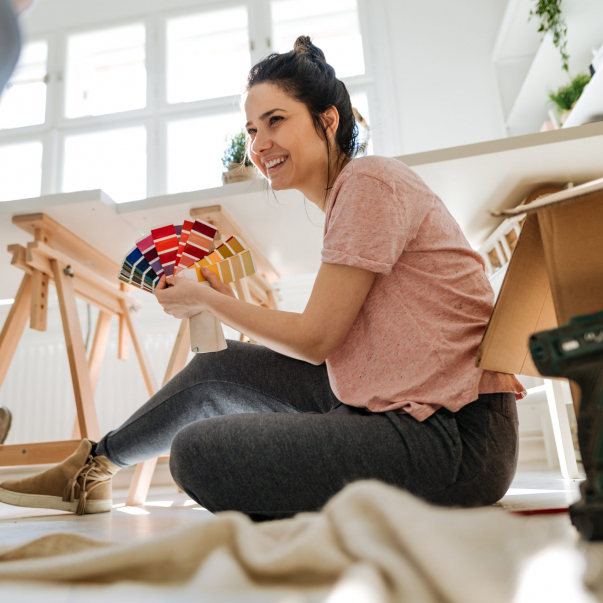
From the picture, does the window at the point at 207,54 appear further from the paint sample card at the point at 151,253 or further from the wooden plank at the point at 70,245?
the paint sample card at the point at 151,253

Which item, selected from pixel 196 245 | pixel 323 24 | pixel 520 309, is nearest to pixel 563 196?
pixel 520 309

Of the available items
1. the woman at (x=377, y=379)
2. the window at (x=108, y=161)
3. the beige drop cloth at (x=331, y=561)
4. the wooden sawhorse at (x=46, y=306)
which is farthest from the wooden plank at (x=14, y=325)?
the window at (x=108, y=161)

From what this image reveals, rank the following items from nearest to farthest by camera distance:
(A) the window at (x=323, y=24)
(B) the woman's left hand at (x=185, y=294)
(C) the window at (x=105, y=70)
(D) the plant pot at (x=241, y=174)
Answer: (B) the woman's left hand at (x=185, y=294) → (D) the plant pot at (x=241, y=174) → (A) the window at (x=323, y=24) → (C) the window at (x=105, y=70)

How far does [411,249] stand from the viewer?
34.9 inches

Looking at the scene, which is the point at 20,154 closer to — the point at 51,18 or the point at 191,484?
the point at 51,18

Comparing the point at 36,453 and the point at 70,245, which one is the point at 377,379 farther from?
the point at 70,245

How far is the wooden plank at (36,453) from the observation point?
1536 millimetres

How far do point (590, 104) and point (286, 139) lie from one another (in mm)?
1641

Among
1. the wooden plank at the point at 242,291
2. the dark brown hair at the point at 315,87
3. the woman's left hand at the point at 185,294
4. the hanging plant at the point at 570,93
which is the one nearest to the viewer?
the woman's left hand at the point at 185,294

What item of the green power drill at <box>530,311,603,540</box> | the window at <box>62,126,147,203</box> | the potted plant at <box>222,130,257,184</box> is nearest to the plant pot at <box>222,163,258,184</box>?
the potted plant at <box>222,130,257,184</box>

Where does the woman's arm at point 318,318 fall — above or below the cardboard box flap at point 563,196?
below

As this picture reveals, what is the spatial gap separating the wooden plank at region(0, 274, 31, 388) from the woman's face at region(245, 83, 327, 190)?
3.18 ft

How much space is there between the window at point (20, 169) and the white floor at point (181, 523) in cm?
290

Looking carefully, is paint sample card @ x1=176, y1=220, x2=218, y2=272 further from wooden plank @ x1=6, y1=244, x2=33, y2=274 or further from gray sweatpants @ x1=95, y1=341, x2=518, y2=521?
wooden plank @ x1=6, y1=244, x2=33, y2=274
